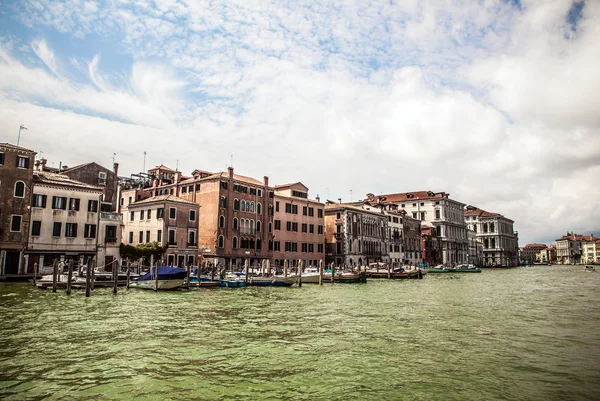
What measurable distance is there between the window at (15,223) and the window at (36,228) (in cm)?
87

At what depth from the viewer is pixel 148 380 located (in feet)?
28.1

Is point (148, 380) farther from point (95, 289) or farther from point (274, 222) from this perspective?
point (274, 222)

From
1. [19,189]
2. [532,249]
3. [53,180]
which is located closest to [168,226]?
[53,180]

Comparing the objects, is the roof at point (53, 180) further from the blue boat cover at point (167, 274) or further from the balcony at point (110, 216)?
the blue boat cover at point (167, 274)

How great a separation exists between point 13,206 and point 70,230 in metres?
4.10

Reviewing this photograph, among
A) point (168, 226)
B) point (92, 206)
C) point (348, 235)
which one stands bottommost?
point (168, 226)

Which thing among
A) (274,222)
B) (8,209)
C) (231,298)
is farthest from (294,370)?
(274,222)

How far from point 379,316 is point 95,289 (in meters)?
17.3

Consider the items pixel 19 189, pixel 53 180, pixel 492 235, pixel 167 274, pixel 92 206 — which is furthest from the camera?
pixel 492 235

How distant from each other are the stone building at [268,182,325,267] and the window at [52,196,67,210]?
20.1 m

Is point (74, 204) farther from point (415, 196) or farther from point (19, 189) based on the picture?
point (415, 196)

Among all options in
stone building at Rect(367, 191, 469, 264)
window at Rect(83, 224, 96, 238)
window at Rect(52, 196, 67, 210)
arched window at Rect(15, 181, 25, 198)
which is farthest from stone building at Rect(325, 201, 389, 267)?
arched window at Rect(15, 181, 25, 198)

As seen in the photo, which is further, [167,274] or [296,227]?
[296,227]

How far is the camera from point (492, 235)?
119250 mm
